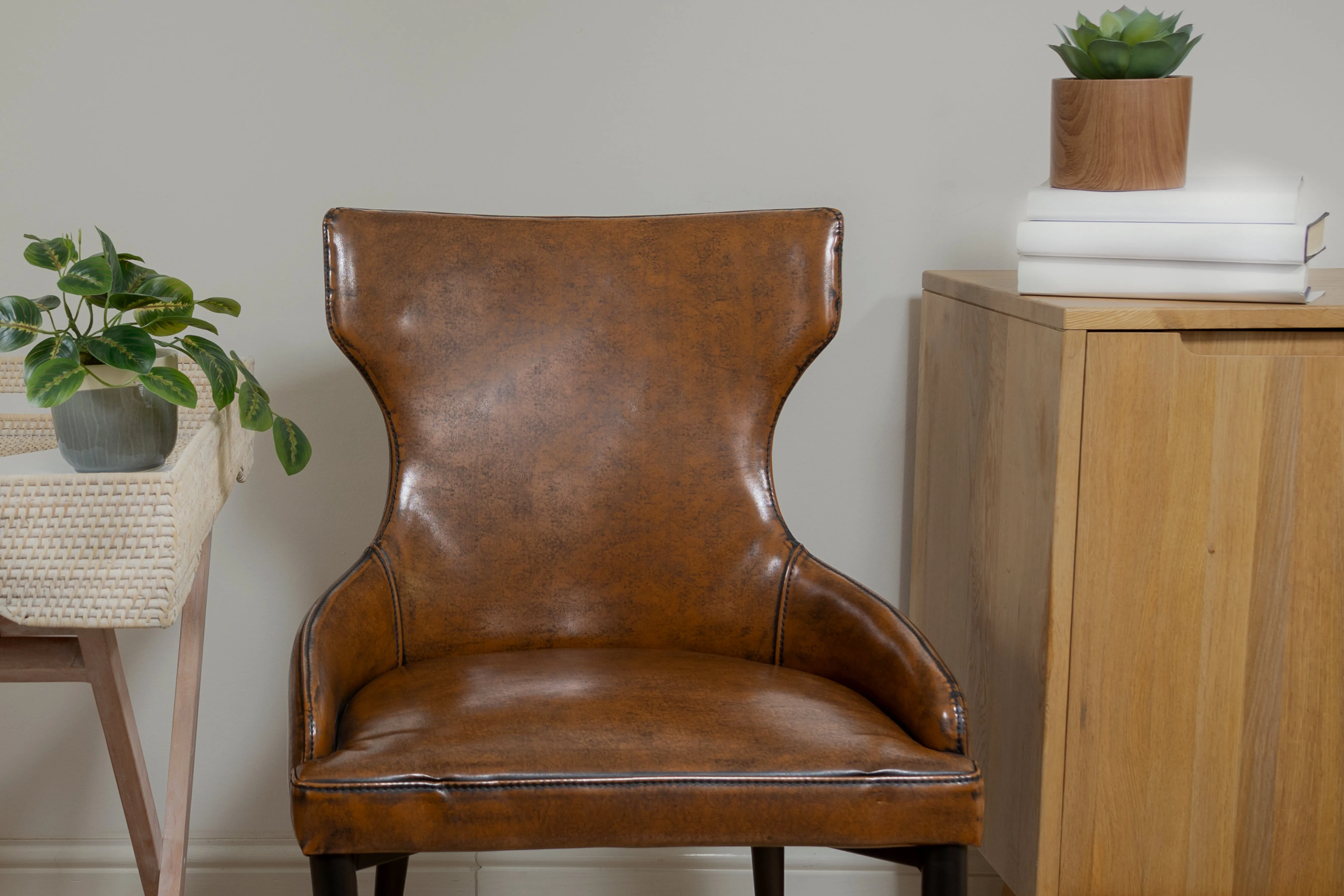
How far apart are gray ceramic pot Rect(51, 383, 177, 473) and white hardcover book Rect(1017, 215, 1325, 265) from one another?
922 mm

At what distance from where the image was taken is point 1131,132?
121 centimetres

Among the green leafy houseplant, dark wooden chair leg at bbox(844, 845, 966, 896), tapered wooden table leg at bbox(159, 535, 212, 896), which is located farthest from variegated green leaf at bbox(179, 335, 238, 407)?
dark wooden chair leg at bbox(844, 845, 966, 896)

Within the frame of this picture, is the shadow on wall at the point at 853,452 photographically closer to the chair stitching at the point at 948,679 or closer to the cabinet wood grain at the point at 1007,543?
the cabinet wood grain at the point at 1007,543

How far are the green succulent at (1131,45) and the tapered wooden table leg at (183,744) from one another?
3.65ft

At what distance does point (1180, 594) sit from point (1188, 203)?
0.42 metres

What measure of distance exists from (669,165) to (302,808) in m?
1.07

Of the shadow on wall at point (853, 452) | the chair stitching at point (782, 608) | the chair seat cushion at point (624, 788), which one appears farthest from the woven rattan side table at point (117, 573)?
the shadow on wall at point (853, 452)

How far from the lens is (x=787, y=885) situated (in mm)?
1788

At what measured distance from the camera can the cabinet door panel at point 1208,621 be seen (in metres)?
1.16

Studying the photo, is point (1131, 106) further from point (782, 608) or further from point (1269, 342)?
point (782, 608)

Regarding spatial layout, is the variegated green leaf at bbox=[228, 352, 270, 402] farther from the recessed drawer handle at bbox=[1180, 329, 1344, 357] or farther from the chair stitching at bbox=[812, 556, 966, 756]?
the recessed drawer handle at bbox=[1180, 329, 1344, 357]

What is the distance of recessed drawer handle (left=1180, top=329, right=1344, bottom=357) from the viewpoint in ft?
3.83

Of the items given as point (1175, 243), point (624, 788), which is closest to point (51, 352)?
point (624, 788)

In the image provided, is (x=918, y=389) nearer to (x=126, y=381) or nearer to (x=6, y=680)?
(x=126, y=381)
